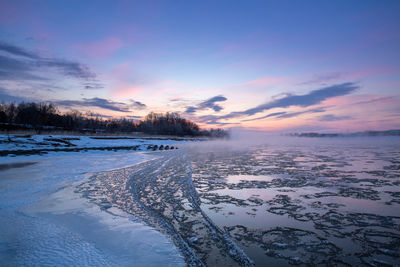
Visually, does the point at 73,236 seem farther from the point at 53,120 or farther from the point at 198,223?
the point at 53,120

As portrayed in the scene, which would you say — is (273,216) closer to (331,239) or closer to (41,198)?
(331,239)

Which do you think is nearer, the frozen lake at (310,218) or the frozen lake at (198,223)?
the frozen lake at (198,223)

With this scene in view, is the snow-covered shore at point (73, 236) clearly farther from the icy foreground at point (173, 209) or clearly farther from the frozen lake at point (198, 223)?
the icy foreground at point (173, 209)

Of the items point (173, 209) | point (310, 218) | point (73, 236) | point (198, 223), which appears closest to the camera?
point (73, 236)

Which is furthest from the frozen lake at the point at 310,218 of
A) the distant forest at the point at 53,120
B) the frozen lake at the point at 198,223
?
the distant forest at the point at 53,120

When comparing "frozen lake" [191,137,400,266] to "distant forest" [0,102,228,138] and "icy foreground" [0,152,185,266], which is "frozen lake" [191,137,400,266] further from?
"distant forest" [0,102,228,138]

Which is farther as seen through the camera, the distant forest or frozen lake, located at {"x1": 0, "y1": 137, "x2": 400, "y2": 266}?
the distant forest

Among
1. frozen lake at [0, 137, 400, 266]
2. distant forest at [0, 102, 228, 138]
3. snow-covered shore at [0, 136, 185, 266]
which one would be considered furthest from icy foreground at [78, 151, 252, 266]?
distant forest at [0, 102, 228, 138]

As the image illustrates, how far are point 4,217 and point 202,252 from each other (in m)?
4.42

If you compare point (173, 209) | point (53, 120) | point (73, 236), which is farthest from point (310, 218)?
point (53, 120)

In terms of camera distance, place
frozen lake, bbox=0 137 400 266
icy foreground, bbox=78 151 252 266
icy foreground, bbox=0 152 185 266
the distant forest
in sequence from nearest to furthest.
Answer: icy foreground, bbox=0 152 185 266, frozen lake, bbox=0 137 400 266, icy foreground, bbox=78 151 252 266, the distant forest

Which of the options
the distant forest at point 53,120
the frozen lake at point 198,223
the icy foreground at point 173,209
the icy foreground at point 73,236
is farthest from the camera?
the distant forest at point 53,120

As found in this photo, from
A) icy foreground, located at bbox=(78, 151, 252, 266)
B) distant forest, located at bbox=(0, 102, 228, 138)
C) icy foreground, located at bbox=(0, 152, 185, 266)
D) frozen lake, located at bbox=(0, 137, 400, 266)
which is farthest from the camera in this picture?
distant forest, located at bbox=(0, 102, 228, 138)

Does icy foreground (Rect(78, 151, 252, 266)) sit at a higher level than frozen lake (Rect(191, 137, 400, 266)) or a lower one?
lower
